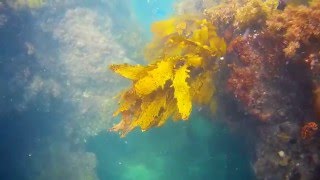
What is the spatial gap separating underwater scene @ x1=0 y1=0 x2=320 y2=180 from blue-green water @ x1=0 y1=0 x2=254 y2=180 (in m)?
0.03

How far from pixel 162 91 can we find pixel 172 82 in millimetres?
232

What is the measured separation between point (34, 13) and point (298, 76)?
27.9 ft

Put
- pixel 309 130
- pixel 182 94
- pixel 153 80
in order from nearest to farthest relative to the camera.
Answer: pixel 309 130, pixel 182 94, pixel 153 80

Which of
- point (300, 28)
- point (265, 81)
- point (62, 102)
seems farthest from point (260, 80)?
point (62, 102)

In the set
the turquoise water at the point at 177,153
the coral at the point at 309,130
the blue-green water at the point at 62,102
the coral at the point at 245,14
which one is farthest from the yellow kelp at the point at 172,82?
the blue-green water at the point at 62,102

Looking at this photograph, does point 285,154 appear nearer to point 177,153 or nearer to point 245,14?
point 245,14

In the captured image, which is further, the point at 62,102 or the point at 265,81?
the point at 62,102

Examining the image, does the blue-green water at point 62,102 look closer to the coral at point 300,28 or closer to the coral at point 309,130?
the coral at point 309,130

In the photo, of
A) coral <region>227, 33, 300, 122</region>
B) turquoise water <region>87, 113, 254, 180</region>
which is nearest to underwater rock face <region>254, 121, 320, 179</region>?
coral <region>227, 33, 300, 122</region>

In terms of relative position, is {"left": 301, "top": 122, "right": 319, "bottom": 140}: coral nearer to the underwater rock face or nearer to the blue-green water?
the underwater rock face

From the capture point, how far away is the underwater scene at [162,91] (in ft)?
14.3

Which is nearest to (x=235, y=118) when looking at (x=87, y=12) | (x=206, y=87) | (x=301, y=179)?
(x=206, y=87)

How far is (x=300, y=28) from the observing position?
4.08 m

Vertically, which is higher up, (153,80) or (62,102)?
(62,102)
